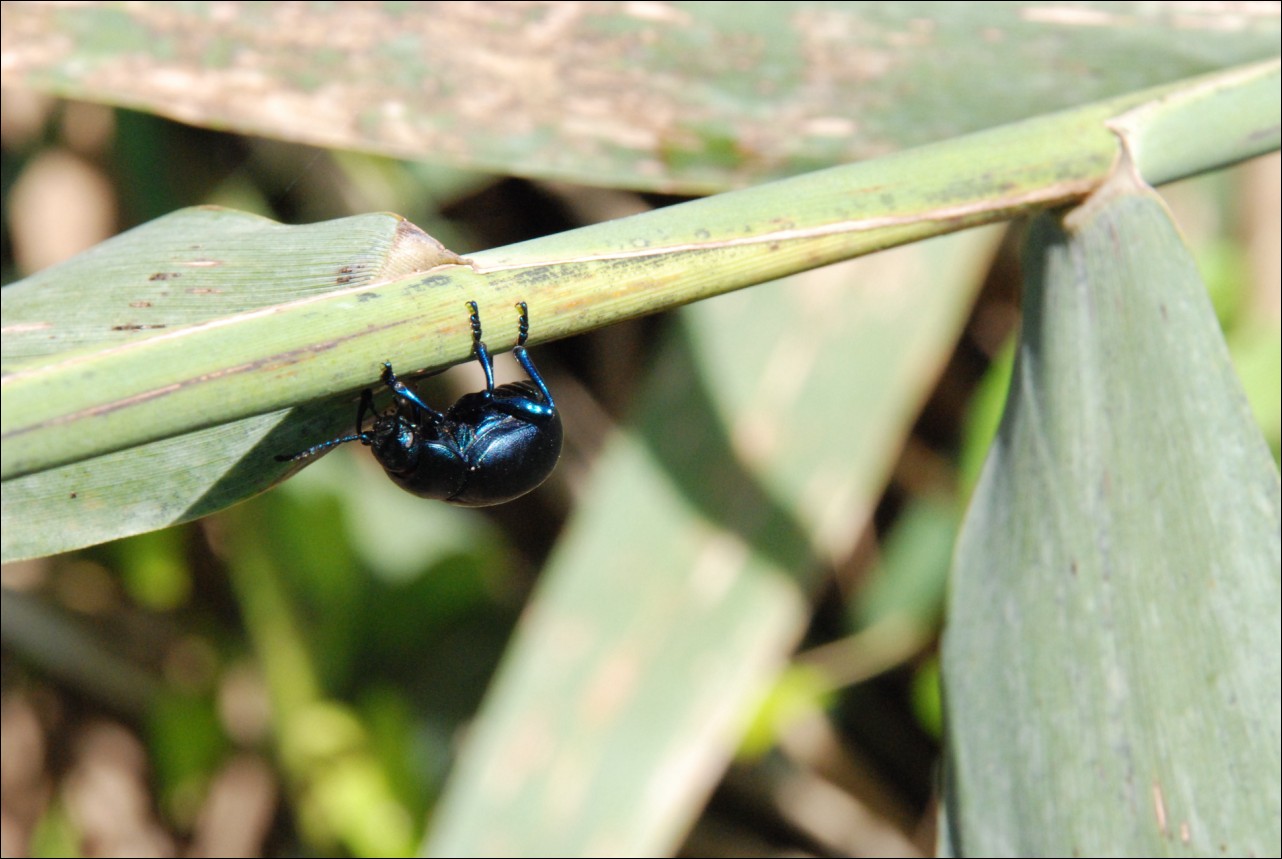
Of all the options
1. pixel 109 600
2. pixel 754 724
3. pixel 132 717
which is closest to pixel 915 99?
pixel 754 724

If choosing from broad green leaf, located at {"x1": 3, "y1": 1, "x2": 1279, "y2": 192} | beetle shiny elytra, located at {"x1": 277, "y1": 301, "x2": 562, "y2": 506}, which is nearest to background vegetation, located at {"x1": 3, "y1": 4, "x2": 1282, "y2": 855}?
broad green leaf, located at {"x1": 3, "y1": 1, "x2": 1279, "y2": 192}

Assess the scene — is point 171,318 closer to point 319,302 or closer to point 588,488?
point 319,302

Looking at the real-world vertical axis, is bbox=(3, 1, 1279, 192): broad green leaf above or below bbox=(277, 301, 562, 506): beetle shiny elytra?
above

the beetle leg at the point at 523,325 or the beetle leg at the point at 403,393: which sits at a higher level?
the beetle leg at the point at 523,325

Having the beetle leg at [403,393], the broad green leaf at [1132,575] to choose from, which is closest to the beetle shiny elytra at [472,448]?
the beetle leg at [403,393]

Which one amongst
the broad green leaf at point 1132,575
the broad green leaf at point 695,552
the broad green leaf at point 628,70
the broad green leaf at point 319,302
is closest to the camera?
the broad green leaf at point 319,302

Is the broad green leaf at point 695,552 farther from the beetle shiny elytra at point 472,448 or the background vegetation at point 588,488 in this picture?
the beetle shiny elytra at point 472,448

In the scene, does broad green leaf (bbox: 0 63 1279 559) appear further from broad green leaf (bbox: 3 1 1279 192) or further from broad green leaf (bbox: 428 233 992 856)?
broad green leaf (bbox: 428 233 992 856)
